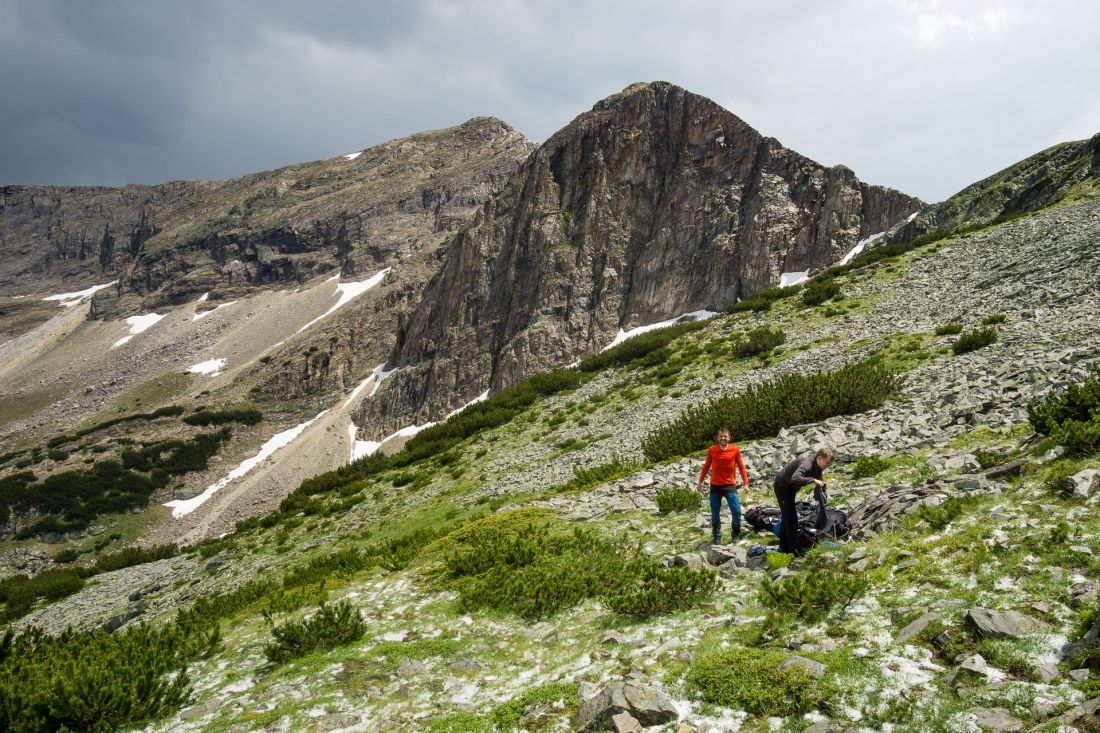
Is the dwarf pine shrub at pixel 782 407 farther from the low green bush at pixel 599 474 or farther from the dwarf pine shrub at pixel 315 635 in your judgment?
the dwarf pine shrub at pixel 315 635

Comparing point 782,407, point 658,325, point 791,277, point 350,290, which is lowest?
point 782,407

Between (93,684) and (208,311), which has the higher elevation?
(208,311)

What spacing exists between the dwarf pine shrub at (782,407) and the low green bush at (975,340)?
2402 mm

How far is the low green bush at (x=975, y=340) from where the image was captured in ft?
60.8

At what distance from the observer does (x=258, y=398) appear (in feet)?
385

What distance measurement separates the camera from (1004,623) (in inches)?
193

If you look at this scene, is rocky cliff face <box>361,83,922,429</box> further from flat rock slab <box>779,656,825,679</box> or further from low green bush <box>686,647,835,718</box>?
flat rock slab <box>779,656,825,679</box>

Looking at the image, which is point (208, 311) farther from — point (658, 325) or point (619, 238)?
point (658, 325)

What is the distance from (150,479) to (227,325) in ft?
284

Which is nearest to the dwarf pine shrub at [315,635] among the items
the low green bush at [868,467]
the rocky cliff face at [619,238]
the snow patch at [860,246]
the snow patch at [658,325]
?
the low green bush at [868,467]

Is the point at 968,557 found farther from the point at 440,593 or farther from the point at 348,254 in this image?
the point at 348,254

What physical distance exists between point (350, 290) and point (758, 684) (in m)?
172

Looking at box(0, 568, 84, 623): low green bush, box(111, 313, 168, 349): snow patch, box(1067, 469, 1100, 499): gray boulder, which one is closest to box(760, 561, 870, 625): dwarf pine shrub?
box(1067, 469, 1100, 499): gray boulder

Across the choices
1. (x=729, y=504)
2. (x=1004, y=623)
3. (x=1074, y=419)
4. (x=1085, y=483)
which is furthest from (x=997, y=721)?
(x=1074, y=419)
